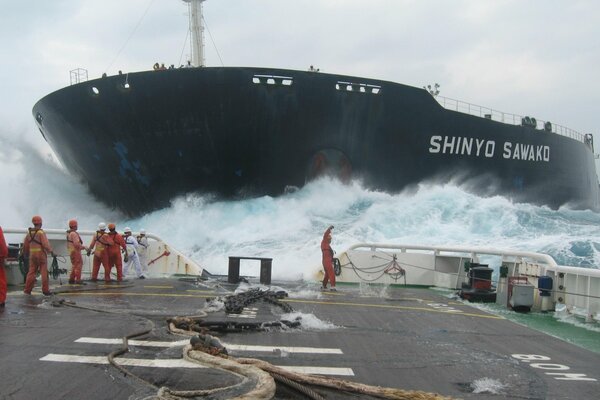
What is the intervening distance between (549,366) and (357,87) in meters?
16.9

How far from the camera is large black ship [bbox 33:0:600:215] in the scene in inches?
805

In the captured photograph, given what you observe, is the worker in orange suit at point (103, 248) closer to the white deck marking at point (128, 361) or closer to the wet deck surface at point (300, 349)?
the wet deck surface at point (300, 349)

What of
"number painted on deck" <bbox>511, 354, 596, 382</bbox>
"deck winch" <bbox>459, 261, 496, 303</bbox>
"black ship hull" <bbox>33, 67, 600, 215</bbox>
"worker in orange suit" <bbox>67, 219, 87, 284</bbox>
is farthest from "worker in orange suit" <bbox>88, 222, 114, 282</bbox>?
"black ship hull" <bbox>33, 67, 600, 215</bbox>

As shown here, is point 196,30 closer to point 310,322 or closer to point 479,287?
point 479,287

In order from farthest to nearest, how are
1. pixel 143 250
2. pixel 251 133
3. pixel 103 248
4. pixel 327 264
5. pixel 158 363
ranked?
pixel 251 133 < pixel 143 250 < pixel 103 248 < pixel 327 264 < pixel 158 363

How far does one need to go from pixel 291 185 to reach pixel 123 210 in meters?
8.01

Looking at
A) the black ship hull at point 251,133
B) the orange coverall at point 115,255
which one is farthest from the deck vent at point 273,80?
the orange coverall at point 115,255

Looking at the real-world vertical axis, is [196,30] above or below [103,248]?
above

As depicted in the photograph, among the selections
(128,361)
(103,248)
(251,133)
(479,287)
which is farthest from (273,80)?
(128,361)

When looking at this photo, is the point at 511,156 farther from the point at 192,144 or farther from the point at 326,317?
the point at 326,317

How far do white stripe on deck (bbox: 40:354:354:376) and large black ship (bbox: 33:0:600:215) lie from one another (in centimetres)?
1613

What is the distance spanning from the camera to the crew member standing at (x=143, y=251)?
14.0 metres

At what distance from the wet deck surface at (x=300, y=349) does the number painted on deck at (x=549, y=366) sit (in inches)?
0.5

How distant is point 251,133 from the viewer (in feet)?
68.2
